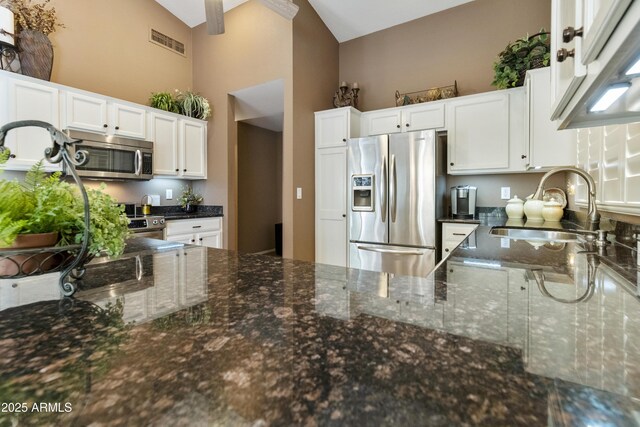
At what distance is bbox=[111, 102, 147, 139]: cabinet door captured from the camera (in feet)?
10.7

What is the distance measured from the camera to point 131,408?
11.2 inches

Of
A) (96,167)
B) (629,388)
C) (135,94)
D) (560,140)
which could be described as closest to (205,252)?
(629,388)

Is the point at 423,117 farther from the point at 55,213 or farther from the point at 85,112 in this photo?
the point at 85,112

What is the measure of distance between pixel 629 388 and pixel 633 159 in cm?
144

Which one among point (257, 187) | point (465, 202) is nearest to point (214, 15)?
point (465, 202)

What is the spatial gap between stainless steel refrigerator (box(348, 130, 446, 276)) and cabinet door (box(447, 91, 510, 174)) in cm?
16

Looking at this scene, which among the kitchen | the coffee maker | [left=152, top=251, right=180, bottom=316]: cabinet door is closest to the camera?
[left=152, top=251, right=180, bottom=316]: cabinet door

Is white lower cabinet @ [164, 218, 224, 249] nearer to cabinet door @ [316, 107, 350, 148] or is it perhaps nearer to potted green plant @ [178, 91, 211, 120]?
potted green plant @ [178, 91, 211, 120]

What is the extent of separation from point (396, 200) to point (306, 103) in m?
1.64

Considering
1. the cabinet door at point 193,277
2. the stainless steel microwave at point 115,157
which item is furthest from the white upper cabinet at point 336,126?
the cabinet door at point 193,277

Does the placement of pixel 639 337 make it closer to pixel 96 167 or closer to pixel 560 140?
pixel 560 140

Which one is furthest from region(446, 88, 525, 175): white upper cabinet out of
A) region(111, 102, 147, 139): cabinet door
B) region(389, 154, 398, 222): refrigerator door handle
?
region(111, 102, 147, 139): cabinet door

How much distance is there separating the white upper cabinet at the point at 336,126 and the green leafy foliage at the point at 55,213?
10.00 feet

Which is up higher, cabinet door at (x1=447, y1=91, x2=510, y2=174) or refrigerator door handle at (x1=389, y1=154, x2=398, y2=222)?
cabinet door at (x1=447, y1=91, x2=510, y2=174)
